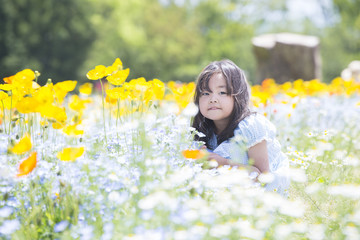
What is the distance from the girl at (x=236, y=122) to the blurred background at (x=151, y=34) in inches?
476

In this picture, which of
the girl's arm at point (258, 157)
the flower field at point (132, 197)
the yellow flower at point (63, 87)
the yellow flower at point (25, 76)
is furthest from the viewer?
the girl's arm at point (258, 157)


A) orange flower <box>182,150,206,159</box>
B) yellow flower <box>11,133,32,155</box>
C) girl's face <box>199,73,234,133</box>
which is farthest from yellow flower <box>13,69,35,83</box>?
girl's face <box>199,73,234,133</box>

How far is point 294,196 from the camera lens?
2635 millimetres

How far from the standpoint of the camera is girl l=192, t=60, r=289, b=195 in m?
2.54

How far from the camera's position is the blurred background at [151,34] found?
1400 cm

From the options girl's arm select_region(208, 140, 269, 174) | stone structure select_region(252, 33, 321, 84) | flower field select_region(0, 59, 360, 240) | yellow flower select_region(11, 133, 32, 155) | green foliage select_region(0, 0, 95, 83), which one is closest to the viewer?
flower field select_region(0, 59, 360, 240)

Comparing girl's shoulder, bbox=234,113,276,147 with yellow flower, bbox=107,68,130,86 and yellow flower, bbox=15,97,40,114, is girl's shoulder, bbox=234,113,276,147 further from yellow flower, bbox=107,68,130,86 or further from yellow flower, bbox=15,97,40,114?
yellow flower, bbox=15,97,40,114

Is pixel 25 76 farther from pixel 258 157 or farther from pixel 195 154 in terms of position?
pixel 258 157

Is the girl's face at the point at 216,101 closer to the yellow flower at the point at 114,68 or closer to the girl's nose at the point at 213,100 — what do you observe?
the girl's nose at the point at 213,100

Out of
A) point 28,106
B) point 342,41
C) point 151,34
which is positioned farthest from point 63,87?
point 342,41

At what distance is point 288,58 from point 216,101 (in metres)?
8.28

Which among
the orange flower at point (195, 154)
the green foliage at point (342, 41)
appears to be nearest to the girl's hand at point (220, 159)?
the orange flower at point (195, 154)

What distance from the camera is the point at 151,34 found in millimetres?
21828

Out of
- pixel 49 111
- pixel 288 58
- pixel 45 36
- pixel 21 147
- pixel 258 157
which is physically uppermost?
pixel 45 36
